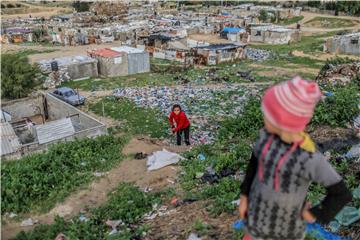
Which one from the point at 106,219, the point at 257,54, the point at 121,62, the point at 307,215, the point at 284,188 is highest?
the point at 284,188

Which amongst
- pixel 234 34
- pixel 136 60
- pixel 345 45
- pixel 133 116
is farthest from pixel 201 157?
pixel 234 34

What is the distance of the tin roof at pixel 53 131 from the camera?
37.8ft

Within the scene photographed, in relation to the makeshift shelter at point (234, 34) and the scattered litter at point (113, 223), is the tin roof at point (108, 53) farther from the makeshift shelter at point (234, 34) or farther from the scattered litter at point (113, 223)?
the scattered litter at point (113, 223)

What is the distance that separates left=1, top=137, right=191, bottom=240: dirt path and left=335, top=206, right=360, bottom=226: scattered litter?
11.8 feet

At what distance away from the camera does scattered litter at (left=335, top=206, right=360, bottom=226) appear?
14.2ft

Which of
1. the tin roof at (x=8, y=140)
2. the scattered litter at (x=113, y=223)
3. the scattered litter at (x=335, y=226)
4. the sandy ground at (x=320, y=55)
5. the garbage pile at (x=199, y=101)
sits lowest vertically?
the garbage pile at (x=199, y=101)

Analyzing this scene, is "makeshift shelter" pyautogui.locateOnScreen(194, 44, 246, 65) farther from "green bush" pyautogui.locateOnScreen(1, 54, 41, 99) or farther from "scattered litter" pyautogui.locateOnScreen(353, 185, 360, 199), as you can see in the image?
"scattered litter" pyautogui.locateOnScreen(353, 185, 360, 199)

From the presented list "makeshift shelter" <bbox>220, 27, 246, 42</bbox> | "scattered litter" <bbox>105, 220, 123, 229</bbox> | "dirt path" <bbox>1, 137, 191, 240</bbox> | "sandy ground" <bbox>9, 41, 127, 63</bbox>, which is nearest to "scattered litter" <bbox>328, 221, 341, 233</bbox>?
"scattered litter" <bbox>105, 220, 123, 229</bbox>

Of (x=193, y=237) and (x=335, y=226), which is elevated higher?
(x=335, y=226)

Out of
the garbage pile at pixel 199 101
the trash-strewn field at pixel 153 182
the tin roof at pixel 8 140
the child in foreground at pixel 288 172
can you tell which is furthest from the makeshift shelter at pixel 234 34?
the child in foreground at pixel 288 172

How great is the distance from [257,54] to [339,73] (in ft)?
51.7

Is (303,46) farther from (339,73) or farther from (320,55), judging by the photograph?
(339,73)

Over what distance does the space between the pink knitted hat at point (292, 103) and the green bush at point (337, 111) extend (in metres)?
7.23

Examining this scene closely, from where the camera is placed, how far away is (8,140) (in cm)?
1127
